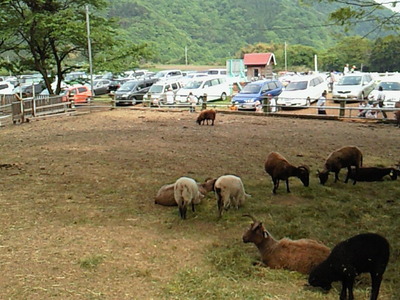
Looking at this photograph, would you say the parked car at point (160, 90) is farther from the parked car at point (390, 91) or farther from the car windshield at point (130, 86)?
the parked car at point (390, 91)

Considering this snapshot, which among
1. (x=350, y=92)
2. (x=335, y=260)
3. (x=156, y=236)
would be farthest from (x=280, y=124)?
(x=335, y=260)

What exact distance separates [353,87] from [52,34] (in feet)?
48.7

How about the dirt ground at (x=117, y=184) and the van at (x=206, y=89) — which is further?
the van at (x=206, y=89)

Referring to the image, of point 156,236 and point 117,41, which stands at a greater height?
point 117,41

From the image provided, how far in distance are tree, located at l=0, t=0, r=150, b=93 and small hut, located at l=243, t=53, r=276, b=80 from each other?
22.6 meters

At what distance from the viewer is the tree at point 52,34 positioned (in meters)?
21.7

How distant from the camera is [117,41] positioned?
24.5 metres

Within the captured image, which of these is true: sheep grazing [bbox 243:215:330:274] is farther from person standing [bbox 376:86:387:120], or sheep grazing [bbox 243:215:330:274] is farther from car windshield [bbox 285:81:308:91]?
car windshield [bbox 285:81:308:91]

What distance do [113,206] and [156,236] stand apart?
1569mm

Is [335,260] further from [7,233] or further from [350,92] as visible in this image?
[350,92]

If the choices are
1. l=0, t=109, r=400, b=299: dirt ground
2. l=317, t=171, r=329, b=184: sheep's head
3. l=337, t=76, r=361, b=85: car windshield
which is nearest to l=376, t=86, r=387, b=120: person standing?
l=0, t=109, r=400, b=299: dirt ground

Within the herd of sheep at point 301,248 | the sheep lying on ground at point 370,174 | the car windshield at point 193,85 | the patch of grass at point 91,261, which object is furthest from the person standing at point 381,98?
the patch of grass at point 91,261

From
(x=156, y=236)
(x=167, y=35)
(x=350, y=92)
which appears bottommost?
(x=156, y=236)

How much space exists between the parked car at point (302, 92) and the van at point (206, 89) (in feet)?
13.3
